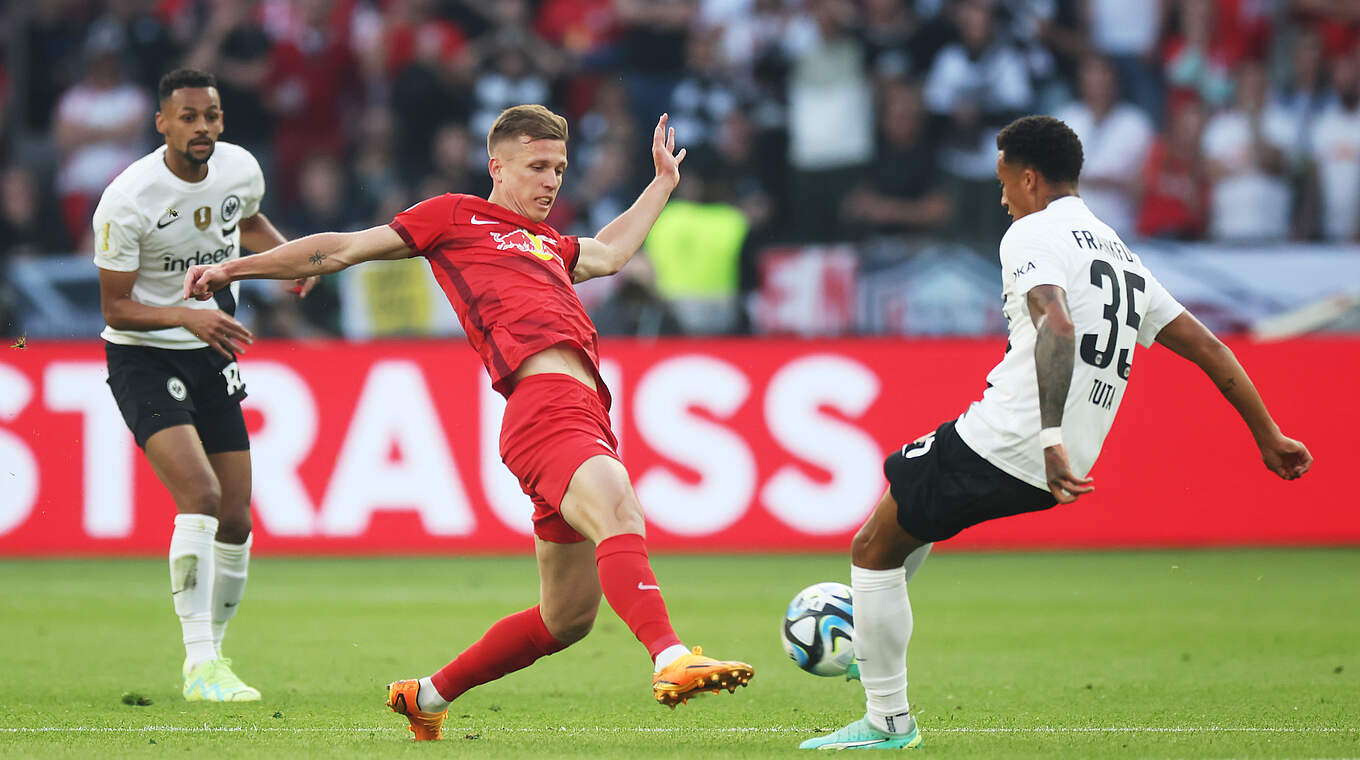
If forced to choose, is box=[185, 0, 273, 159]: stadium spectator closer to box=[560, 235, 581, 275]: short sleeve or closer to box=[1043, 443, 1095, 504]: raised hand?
box=[560, 235, 581, 275]: short sleeve

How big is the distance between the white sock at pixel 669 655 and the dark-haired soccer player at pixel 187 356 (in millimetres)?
2660

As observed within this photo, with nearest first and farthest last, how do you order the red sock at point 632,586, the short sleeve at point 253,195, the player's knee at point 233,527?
the red sock at point 632,586, the player's knee at point 233,527, the short sleeve at point 253,195

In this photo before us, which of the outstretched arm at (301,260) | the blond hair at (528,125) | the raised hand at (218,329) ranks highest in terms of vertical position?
the blond hair at (528,125)

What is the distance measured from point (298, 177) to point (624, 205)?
3168 millimetres

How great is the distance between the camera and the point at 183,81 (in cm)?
726

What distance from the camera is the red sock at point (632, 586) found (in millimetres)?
5148

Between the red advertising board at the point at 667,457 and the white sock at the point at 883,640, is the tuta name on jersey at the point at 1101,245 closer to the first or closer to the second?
the white sock at the point at 883,640

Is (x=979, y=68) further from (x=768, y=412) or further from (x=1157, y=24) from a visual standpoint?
(x=768, y=412)

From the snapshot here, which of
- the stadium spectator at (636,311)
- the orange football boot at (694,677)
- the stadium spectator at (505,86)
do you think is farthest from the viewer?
the stadium spectator at (505,86)

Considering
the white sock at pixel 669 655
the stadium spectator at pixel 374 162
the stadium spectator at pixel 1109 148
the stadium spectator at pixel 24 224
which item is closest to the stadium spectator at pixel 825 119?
the stadium spectator at pixel 1109 148

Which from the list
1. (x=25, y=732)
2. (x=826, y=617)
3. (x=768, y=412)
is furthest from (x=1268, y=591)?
(x=25, y=732)

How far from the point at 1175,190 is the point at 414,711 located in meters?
10.5

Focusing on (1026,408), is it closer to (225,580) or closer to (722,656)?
(722,656)

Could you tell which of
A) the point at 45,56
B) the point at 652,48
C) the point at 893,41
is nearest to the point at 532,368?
the point at 893,41
